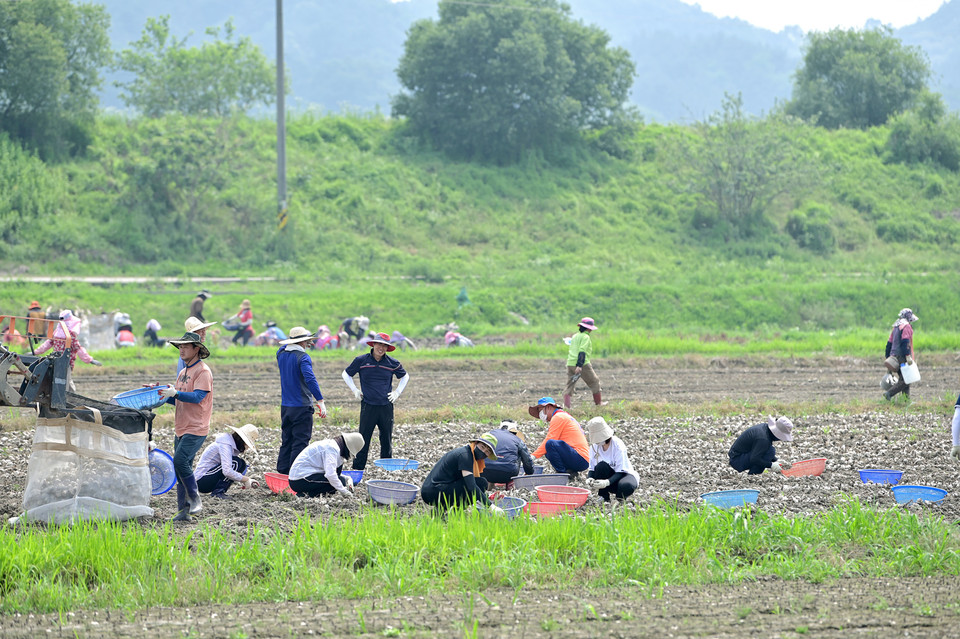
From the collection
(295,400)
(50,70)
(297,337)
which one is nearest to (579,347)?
(297,337)

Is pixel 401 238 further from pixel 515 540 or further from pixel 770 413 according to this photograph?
pixel 515 540

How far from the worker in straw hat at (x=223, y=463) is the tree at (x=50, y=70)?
33.3 m

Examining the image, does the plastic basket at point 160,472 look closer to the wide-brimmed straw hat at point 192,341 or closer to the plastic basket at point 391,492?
the wide-brimmed straw hat at point 192,341

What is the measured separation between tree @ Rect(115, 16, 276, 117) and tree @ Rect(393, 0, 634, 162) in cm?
731

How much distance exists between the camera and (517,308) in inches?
1314

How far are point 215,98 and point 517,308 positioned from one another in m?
22.2

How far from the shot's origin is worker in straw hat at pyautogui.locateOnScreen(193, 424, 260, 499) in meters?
11.2

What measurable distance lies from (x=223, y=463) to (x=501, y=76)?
127 feet

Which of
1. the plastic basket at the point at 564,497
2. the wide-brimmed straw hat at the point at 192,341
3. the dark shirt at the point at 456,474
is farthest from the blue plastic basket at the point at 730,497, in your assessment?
the wide-brimmed straw hat at the point at 192,341

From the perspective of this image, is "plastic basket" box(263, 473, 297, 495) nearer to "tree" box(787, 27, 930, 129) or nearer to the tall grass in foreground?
the tall grass in foreground

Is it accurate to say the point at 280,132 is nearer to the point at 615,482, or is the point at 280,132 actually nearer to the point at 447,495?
the point at 615,482

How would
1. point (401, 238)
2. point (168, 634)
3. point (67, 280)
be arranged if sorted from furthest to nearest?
point (401, 238) → point (67, 280) → point (168, 634)

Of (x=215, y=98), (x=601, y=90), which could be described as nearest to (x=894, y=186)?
(x=601, y=90)

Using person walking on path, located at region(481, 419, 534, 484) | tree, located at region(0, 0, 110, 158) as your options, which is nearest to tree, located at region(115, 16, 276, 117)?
tree, located at region(0, 0, 110, 158)
